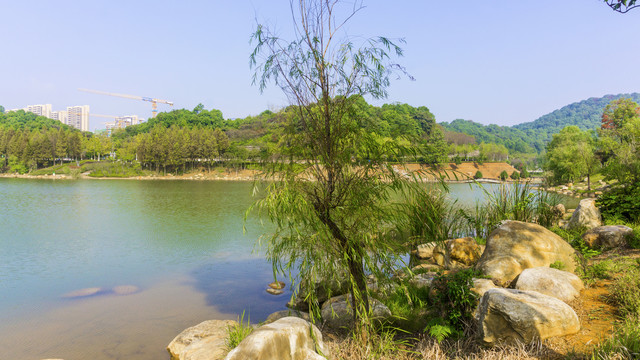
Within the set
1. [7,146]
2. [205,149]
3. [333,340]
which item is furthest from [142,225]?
[7,146]

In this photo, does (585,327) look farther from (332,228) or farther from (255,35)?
(255,35)

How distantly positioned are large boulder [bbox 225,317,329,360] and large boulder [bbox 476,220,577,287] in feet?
11.4

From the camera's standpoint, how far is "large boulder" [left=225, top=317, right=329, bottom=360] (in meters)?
3.86

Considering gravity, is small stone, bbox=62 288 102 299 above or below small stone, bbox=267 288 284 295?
below

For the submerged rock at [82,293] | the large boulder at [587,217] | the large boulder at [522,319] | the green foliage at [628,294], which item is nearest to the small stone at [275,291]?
the submerged rock at [82,293]

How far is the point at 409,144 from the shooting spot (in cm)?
452

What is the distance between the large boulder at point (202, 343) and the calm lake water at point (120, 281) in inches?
21.1

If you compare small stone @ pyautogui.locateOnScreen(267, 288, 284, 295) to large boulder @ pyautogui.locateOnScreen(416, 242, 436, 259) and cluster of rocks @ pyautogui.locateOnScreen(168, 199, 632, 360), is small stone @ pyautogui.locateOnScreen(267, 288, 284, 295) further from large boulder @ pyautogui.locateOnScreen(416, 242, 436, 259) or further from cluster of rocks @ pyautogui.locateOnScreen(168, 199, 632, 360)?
large boulder @ pyautogui.locateOnScreen(416, 242, 436, 259)

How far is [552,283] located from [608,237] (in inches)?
145

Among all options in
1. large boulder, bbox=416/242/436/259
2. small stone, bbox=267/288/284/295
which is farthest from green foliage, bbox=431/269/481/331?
large boulder, bbox=416/242/436/259

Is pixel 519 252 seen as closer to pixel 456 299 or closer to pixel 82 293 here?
pixel 456 299

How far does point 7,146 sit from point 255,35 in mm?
96894

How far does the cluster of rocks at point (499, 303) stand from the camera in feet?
13.4

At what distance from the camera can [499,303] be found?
4.24 metres
